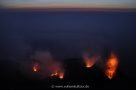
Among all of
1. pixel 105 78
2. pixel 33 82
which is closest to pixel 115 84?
pixel 105 78

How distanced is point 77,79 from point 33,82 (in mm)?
298

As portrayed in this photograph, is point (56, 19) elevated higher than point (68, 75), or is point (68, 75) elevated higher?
point (56, 19)

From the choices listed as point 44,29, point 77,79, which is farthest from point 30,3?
point 77,79

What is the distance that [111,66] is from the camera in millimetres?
5828

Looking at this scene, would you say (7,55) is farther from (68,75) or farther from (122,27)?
(122,27)

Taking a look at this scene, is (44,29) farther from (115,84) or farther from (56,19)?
(115,84)

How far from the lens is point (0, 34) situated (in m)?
5.86

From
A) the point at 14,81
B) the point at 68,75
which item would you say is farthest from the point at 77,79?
the point at 14,81

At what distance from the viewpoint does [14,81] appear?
19.2 feet

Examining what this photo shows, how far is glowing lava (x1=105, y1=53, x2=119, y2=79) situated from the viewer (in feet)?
19.1

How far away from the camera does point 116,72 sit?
5840 millimetres

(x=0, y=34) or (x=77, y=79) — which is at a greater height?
(x=0, y=34)

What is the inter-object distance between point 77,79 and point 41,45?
334 millimetres

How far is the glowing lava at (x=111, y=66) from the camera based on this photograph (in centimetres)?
583
